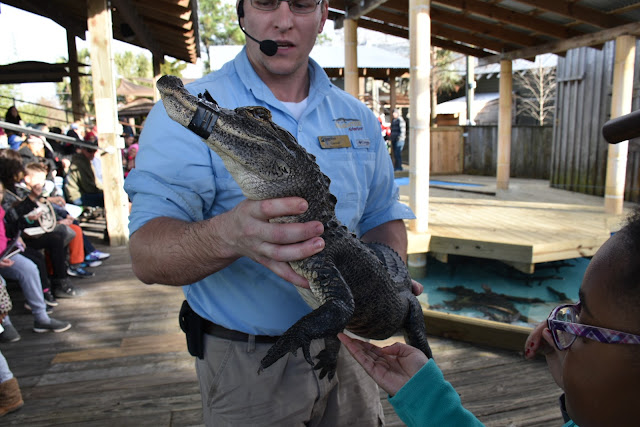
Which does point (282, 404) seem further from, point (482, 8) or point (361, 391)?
point (482, 8)

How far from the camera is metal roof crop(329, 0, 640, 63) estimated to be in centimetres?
719

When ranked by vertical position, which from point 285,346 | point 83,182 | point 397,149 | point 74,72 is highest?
point 74,72

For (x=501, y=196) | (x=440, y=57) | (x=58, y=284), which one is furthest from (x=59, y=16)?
(x=440, y=57)

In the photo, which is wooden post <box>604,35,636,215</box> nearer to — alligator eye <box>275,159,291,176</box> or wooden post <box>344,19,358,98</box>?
wooden post <box>344,19,358,98</box>

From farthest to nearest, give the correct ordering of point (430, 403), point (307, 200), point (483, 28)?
1. point (483, 28)
2. point (307, 200)
3. point (430, 403)

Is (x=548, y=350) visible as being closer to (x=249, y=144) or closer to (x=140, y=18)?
(x=249, y=144)

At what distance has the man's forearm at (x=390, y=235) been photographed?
6.66 ft

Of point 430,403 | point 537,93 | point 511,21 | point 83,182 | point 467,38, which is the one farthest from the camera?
point 537,93

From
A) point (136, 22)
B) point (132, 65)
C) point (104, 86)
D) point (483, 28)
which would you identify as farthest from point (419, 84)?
point (132, 65)

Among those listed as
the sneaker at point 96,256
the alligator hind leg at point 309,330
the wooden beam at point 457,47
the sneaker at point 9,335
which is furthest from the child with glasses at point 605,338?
the wooden beam at point 457,47

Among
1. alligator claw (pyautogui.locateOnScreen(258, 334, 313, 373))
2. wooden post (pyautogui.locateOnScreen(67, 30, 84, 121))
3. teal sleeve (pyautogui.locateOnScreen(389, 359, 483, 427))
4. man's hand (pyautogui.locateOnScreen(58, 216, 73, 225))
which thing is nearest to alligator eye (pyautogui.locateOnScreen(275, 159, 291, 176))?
alligator claw (pyautogui.locateOnScreen(258, 334, 313, 373))

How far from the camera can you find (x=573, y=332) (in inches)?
43.1

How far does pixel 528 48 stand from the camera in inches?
369

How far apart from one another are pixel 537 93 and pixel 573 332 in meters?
26.7
